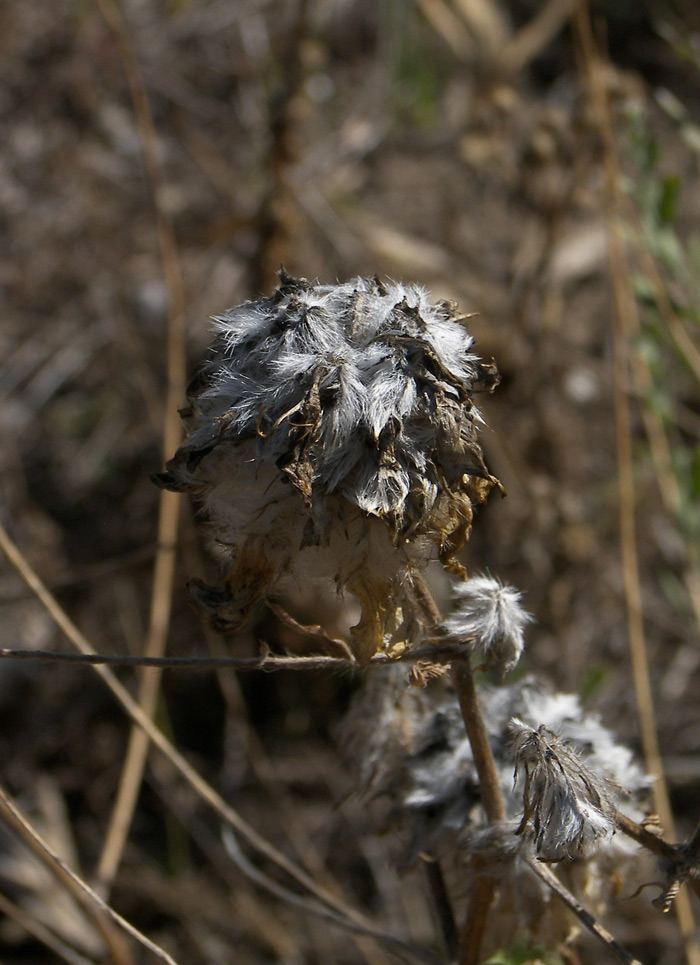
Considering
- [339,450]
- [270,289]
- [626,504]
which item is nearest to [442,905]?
[339,450]

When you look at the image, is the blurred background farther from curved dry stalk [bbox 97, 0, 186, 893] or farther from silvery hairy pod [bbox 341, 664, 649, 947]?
silvery hairy pod [bbox 341, 664, 649, 947]

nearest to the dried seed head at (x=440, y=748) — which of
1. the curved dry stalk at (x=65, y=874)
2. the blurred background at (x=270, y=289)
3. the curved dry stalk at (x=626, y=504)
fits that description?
the curved dry stalk at (x=65, y=874)

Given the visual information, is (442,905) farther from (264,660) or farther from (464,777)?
(264,660)

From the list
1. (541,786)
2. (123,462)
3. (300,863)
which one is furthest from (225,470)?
(123,462)

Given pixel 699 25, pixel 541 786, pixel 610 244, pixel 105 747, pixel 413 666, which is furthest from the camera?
pixel 699 25

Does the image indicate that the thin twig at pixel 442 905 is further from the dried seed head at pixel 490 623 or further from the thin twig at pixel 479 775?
the dried seed head at pixel 490 623

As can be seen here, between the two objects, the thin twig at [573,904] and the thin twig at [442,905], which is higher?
the thin twig at [573,904]

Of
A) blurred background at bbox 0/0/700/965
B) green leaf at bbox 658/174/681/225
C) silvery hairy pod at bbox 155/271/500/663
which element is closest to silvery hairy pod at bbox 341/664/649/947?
silvery hairy pod at bbox 155/271/500/663

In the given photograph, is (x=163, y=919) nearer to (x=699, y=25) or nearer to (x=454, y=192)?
(x=454, y=192)
